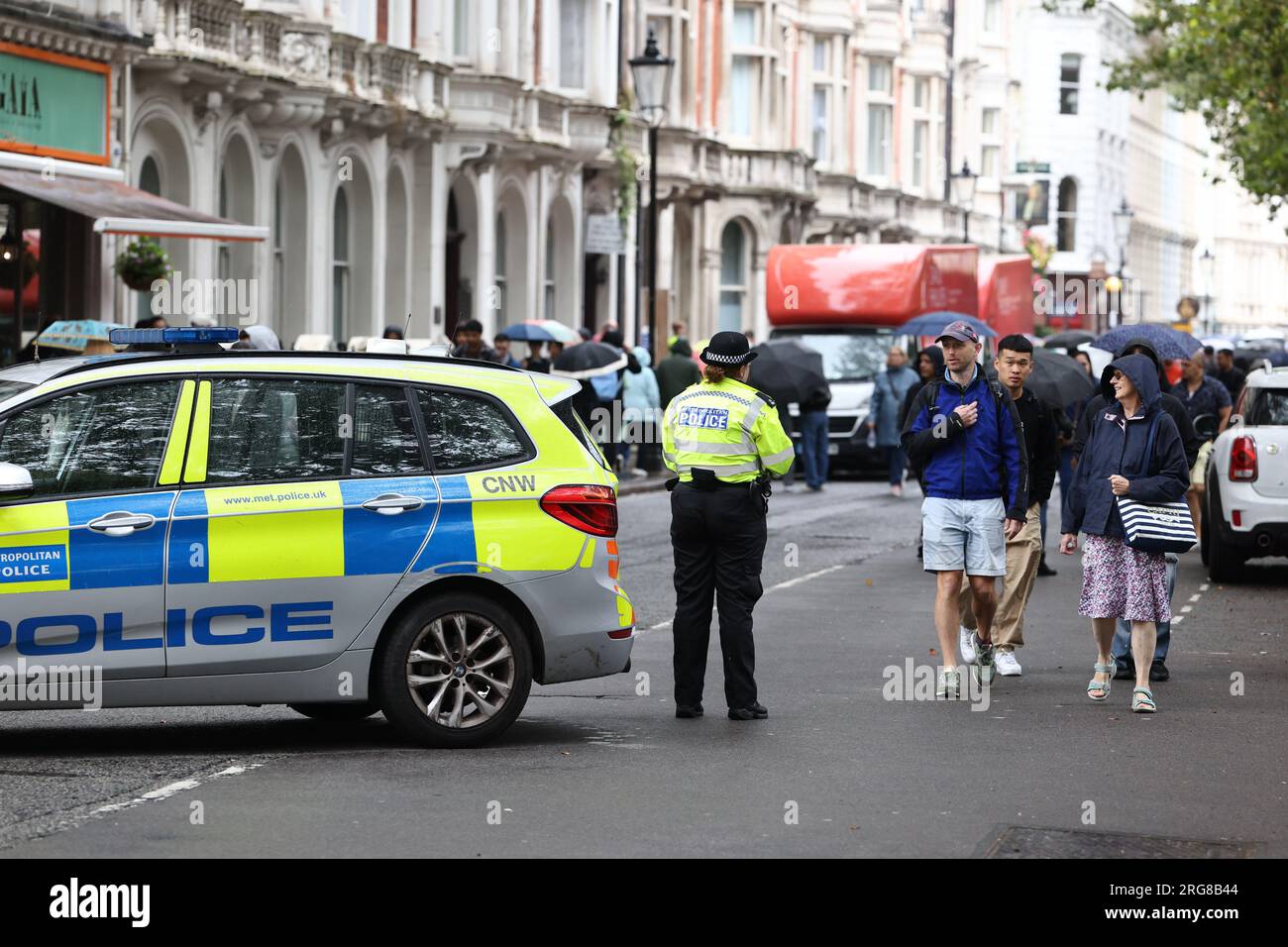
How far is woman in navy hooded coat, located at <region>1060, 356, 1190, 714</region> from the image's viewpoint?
11805 mm

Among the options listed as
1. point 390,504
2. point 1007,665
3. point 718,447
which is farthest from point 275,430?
point 1007,665

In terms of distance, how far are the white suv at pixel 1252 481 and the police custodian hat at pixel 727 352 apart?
28.0 ft

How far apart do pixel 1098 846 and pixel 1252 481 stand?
11.0 metres

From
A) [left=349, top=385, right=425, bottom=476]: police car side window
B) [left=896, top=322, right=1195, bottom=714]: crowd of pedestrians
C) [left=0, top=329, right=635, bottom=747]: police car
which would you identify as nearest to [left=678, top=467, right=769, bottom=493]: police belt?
[left=0, top=329, right=635, bottom=747]: police car

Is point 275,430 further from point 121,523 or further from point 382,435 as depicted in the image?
point 121,523

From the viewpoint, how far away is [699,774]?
31.1 ft

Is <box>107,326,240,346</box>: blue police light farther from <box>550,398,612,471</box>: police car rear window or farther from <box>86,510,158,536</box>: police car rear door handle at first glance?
<box>550,398,612,471</box>: police car rear window

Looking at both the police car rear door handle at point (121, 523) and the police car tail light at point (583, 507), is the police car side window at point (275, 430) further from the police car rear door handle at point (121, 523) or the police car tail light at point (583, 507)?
the police car tail light at point (583, 507)

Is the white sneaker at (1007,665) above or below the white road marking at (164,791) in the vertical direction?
below

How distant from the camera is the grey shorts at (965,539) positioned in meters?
12.0

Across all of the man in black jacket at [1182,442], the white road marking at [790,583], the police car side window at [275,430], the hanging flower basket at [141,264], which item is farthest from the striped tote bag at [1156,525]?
the hanging flower basket at [141,264]

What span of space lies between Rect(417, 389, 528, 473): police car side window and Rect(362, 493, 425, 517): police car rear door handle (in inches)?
9.3

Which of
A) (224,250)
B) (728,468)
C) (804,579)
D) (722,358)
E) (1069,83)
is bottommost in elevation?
(804,579)
